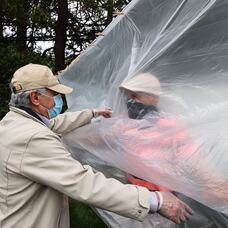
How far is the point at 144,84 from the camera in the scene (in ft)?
8.75

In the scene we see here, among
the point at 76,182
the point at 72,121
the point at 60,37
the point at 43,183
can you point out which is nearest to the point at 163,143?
the point at 76,182

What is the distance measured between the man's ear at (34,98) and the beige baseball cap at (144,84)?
68 cm

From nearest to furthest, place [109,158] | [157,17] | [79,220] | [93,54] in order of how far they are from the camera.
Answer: [109,158], [157,17], [93,54], [79,220]

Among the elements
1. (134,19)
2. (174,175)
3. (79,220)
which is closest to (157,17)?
(134,19)

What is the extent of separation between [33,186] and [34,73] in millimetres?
542

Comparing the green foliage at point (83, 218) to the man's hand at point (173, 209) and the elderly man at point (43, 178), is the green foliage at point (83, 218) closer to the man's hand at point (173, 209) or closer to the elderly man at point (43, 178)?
the elderly man at point (43, 178)

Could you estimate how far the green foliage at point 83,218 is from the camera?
14.3 feet

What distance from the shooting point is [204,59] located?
2.67m

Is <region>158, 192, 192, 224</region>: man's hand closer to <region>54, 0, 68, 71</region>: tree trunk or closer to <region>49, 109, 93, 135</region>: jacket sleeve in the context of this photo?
<region>49, 109, 93, 135</region>: jacket sleeve

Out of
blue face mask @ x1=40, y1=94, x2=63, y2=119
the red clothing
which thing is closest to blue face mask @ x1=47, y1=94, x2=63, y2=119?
blue face mask @ x1=40, y1=94, x2=63, y2=119

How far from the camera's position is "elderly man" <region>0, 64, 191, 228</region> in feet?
6.42

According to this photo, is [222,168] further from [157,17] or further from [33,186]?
[157,17]

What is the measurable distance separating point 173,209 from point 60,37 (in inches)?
356

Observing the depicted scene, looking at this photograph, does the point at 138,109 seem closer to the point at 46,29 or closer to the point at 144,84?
the point at 144,84
